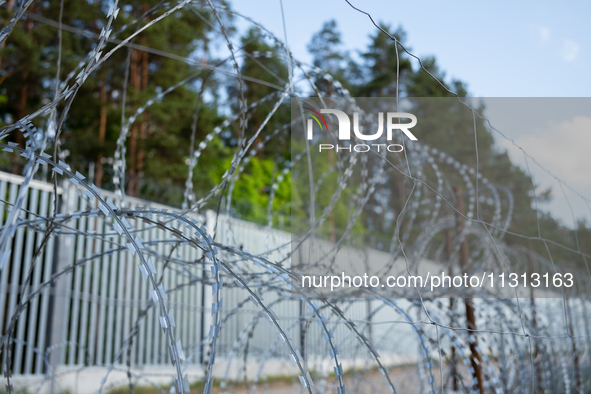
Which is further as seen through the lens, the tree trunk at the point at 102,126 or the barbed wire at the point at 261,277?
the tree trunk at the point at 102,126

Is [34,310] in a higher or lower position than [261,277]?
lower

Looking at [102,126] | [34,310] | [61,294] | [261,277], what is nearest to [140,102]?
[102,126]

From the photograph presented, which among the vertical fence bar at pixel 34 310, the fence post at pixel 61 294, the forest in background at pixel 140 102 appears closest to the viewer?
the vertical fence bar at pixel 34 310

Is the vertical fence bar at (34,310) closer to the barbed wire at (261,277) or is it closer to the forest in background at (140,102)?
the barbed wire at (261,277)

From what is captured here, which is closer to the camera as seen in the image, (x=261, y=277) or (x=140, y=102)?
(x=261, y=277)

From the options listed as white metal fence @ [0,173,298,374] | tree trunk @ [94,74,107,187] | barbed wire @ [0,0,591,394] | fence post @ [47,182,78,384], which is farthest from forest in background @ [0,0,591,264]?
barbed wire @ [0,0,591,394]

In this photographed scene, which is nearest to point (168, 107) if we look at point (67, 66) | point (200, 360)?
point (67, 66)

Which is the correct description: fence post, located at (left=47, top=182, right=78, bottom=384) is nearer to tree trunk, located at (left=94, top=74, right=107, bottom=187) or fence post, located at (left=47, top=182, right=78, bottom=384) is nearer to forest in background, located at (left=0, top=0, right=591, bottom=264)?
forest in background, located at (left=0, top=0, right=591, bottom=264)

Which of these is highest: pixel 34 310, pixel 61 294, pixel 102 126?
pixel 102 126

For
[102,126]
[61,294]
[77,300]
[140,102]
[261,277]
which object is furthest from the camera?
[102,126]

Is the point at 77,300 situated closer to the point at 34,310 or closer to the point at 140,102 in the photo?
the point at 34,310

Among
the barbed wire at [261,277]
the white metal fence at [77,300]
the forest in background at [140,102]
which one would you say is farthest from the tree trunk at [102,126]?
the white metal fence at [77,300]

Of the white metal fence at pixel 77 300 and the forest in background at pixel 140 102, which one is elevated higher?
the forest in background at pixel 140 102

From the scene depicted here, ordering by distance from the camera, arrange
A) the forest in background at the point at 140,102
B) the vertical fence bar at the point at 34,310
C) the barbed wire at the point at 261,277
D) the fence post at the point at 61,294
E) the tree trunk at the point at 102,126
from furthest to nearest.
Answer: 1. the tree trunk at the point at 102,126
2. the forest in background at the point at 140,102
3. the fence post at the point at 61,294
4. the vertical fence bar at the point at 34,310
5. the barbed wire at the point at 261,277
